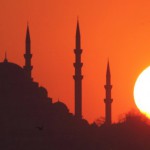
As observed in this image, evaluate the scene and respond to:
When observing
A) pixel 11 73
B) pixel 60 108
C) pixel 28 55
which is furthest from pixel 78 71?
pixel 11 73

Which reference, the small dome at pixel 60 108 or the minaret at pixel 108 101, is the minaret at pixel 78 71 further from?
the minaret at pixel 108 101

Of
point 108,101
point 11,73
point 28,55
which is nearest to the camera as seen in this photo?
point 11,73

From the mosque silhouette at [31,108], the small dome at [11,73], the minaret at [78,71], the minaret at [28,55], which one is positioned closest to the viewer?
Result: the mosque silhouette at [31,108]

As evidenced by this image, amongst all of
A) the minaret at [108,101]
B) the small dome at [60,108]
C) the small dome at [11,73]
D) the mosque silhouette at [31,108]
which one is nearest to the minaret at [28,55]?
the mosque silhouette at [31,108]

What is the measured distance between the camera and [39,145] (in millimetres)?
55562

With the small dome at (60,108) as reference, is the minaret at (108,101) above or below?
above

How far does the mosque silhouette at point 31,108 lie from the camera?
58156 mm

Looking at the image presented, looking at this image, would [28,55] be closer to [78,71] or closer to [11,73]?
[11,73]

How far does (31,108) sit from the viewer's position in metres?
62.7

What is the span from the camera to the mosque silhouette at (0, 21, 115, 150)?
191 ft

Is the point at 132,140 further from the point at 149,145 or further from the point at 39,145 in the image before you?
the point at 39,145

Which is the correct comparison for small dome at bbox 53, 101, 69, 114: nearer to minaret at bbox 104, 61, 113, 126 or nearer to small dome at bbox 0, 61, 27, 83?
small dome at bbox 0, 61, 27, 83

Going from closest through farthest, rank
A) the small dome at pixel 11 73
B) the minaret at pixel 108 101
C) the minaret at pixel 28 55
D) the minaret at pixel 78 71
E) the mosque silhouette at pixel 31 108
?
the mosque silhouette at pixel 31 108
the small dome at pixel 11 73
the minaret at pixel 78 71
the minaret at pixel 28 55
the minaret at pixel 108 101

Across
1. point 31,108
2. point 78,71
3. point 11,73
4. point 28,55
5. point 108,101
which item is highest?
point 28,55
